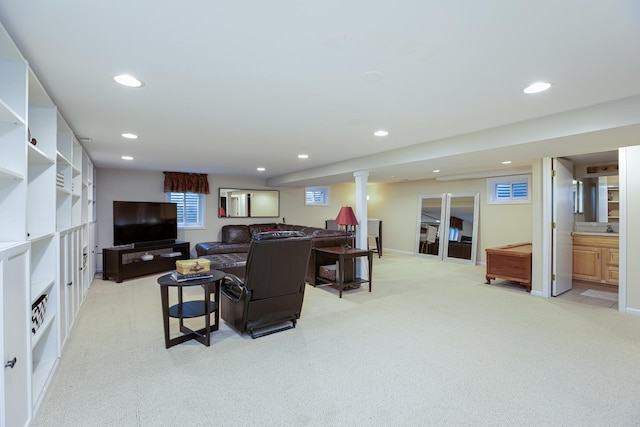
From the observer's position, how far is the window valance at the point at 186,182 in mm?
6664

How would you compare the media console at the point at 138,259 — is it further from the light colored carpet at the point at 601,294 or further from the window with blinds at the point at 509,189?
the light colored carpet at the point at 601,294

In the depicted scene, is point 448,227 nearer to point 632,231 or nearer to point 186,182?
point 632,231

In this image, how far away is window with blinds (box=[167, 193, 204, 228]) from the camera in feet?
23.0

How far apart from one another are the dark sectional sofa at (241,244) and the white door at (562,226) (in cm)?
305

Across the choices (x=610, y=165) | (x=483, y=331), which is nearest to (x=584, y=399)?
(x=483, y=331)

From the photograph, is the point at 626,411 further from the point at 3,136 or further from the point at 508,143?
the point at 3,136

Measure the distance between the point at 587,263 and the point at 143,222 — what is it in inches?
304

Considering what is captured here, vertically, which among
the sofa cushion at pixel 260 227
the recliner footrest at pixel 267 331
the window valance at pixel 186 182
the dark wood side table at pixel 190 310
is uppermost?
the window valance at pixel 186 182

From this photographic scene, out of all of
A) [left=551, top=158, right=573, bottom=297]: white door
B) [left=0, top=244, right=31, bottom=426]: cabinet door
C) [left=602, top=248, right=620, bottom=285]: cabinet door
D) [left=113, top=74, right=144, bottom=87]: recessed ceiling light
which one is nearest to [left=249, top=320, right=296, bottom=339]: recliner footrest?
[left=0, top=244, right=31, bottom=426]: cabinet door

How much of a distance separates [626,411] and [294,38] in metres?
2.95

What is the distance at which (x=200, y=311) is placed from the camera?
2.93 meters

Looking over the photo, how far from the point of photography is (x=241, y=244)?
6.94m

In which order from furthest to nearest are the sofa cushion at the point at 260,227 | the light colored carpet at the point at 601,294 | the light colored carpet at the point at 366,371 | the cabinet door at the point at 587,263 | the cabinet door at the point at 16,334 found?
the sofa cushion at the point at 260,227, the cabinet door at the point at 587,263, the light colored carpet at the point at 601,294, the light colored carpet at the point at 366,371, the cabinet door at the point at 16,334

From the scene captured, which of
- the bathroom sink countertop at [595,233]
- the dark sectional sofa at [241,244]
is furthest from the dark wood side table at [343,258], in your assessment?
the bathroom sink countertop at [595,233]
